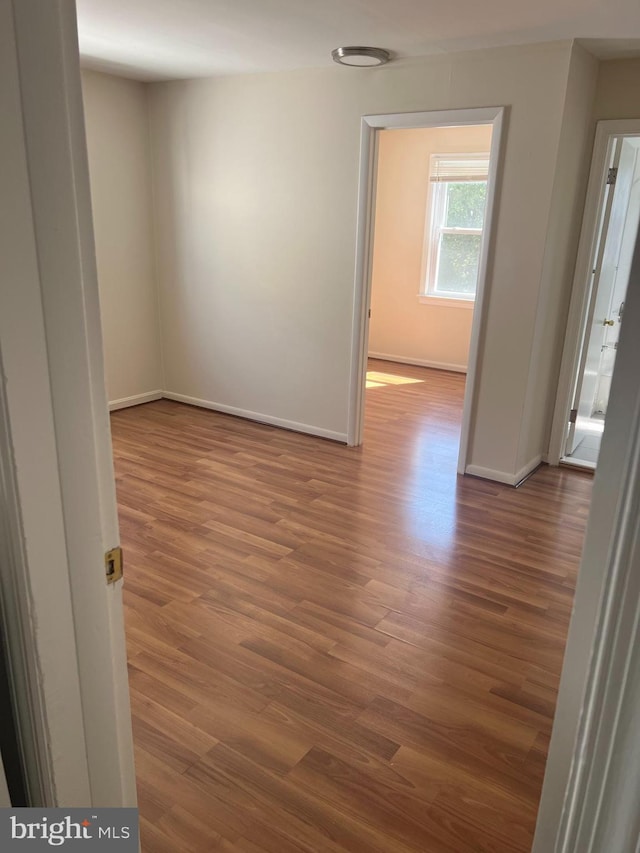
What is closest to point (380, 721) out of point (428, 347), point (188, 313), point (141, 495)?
point (141, 495)

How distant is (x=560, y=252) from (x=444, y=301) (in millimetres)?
3090

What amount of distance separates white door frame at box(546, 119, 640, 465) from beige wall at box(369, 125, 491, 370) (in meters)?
2.64

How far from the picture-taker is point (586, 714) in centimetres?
76

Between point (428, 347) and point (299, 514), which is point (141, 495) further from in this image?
point (428, 347)

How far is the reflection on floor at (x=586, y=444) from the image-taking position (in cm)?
428

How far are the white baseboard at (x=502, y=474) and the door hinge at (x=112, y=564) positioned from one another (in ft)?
10.6

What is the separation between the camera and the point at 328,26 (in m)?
3.08

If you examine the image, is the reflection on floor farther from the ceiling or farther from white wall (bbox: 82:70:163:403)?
white wall (bbox: 82:70:163:403)

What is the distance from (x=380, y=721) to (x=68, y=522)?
1.48 m

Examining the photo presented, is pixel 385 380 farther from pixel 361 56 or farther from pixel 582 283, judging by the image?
pixel 361 56

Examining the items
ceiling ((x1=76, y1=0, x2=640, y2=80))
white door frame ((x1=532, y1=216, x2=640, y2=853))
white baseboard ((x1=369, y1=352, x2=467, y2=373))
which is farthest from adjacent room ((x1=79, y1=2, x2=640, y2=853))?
white door frame ((x1=532, y1=216, x2=640, y2=853))

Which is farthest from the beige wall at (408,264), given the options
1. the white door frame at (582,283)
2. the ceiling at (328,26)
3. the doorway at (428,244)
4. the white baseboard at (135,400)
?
the ceiling at (328,26)

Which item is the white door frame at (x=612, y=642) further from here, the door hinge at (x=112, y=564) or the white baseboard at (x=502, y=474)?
the white baseboard at (x=502, y=474)

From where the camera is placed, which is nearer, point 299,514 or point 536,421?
point 299,514
